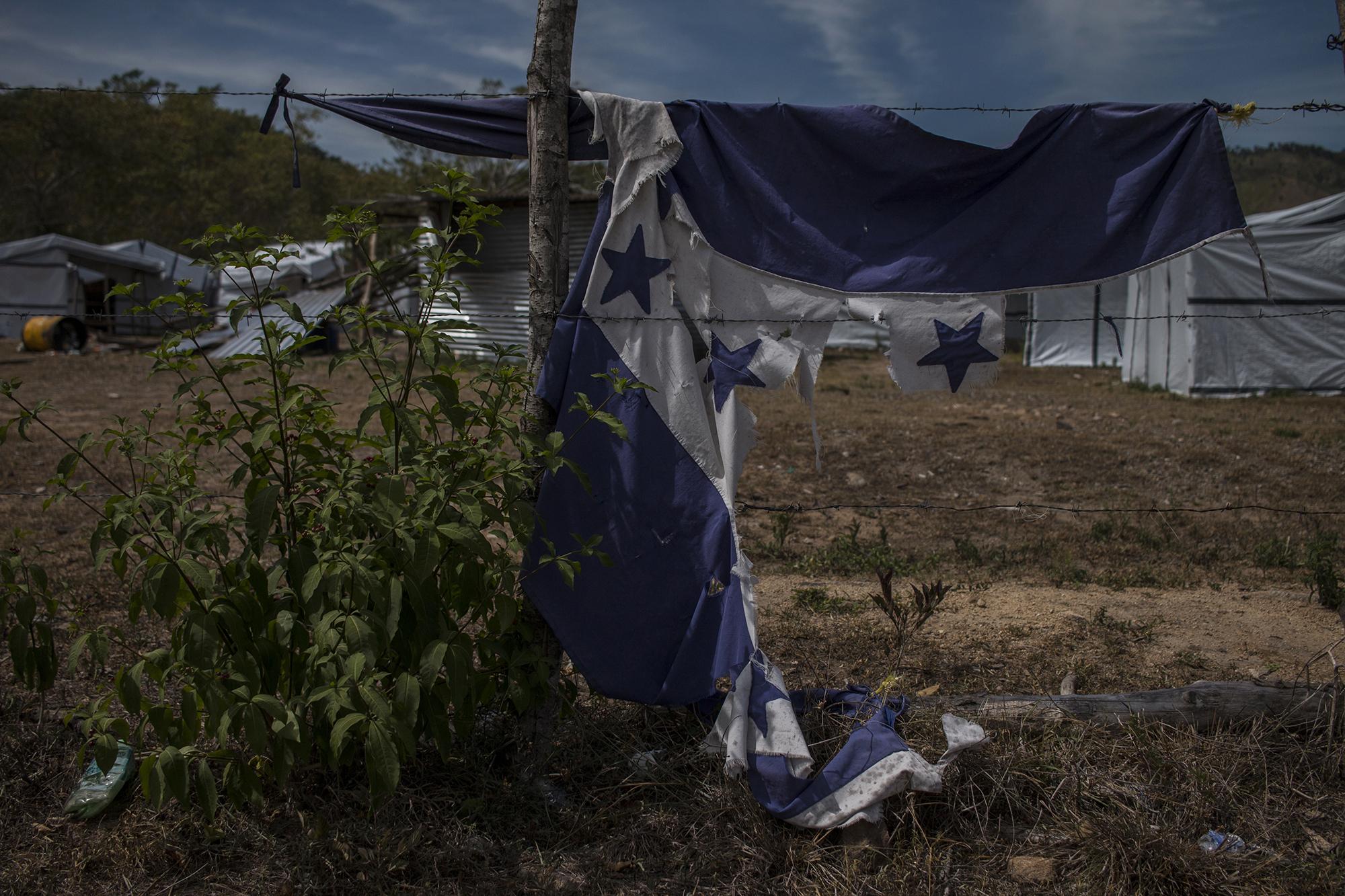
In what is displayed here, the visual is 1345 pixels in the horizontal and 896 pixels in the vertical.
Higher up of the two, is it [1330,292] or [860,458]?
[1330,292]

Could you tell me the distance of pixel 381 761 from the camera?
235cm

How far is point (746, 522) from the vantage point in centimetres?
617

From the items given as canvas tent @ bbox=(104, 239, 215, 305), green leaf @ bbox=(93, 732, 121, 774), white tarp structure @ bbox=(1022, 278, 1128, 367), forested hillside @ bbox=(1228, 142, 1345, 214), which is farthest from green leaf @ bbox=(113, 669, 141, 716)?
forested hillside @ bbox=(1228, 142, 1345, 214)

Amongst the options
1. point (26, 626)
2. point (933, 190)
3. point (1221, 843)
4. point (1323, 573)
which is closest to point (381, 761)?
point (26, 626)

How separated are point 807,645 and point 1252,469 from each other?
5521 mm

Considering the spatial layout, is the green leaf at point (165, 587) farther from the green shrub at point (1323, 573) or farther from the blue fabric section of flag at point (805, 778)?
the green shrub at point (1323, 573)

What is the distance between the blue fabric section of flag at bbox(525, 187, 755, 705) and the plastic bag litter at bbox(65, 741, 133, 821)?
1.37 meters

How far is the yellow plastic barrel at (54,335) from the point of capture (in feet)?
60.7

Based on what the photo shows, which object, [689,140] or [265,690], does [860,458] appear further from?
[265,690]

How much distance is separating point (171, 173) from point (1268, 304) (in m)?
34.4

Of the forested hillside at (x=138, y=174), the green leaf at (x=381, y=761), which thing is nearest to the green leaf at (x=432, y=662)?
the green leaf at (x=381, y=761)

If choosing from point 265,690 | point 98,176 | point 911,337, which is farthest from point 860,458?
point 98,176

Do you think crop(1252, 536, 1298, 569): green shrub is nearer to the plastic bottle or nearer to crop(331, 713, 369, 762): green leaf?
the plastic bottle

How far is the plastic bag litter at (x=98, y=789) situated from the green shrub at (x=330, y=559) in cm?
24
